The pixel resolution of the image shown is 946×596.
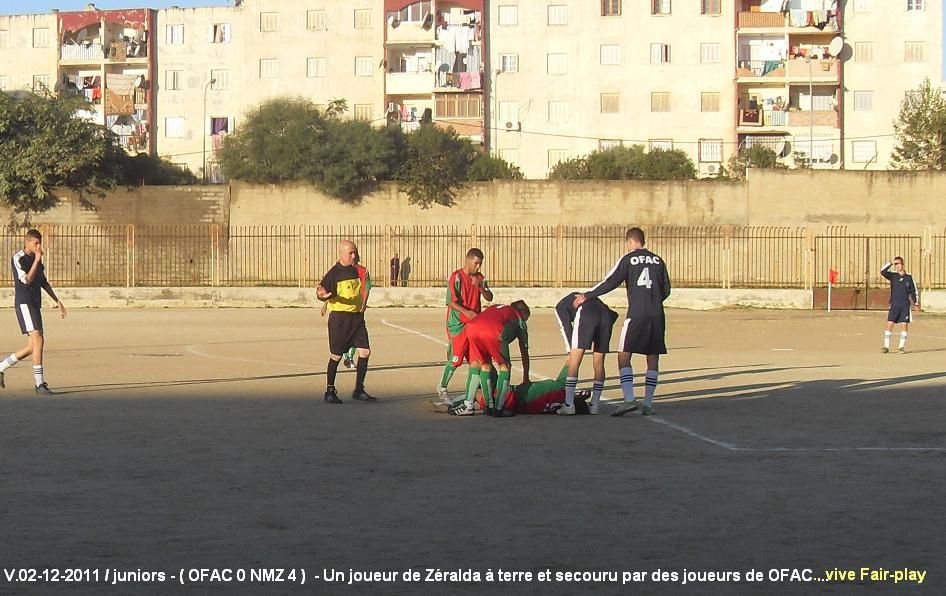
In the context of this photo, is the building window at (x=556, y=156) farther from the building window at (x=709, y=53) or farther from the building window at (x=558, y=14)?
the building window at (x=709, y=53)

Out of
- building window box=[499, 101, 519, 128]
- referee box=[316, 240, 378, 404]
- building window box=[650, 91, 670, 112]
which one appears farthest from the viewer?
building window box=[499, 101, 519, 128]

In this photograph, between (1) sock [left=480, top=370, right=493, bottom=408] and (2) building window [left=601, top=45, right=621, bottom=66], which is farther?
(2) building window [left=601, top=45, right=621, bottom=66]

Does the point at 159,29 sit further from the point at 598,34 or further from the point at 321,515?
the point at 321,515

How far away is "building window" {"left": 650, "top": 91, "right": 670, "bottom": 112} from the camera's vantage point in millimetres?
70562

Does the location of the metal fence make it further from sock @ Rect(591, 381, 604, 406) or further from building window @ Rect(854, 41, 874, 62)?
sock @ Rect(591, 381, 604, 406)

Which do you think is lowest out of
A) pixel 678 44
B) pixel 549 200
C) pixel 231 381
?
pixel 231 381

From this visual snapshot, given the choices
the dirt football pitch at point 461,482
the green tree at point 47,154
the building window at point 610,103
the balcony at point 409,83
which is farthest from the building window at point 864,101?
the dirt football pitch at point 461,482

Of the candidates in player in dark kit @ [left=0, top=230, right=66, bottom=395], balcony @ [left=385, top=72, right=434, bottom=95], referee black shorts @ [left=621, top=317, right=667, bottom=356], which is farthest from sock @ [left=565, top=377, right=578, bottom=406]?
balcony @ [left=385, top=72, right=434, bottom=95]

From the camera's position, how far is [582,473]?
31.5ft

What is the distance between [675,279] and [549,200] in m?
8.05

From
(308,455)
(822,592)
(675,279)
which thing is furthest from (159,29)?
(822,592)

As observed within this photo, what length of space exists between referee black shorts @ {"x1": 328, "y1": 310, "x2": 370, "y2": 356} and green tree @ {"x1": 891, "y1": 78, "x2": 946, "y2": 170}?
53710 mm

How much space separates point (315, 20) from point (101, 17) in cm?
1289

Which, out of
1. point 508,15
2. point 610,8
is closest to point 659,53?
point 610,8
